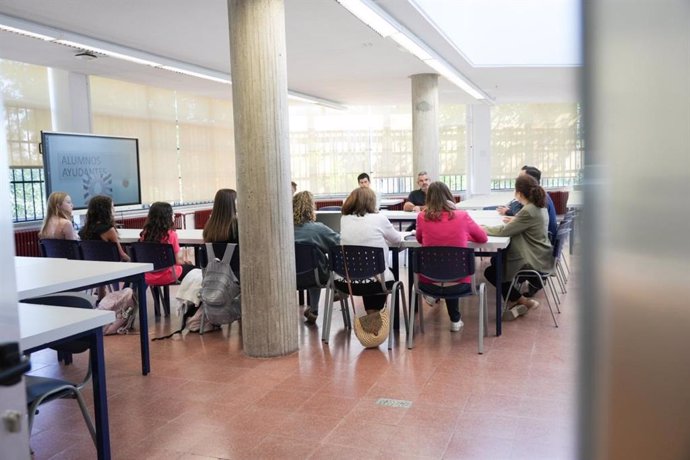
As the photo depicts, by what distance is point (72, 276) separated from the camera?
3.55 meters

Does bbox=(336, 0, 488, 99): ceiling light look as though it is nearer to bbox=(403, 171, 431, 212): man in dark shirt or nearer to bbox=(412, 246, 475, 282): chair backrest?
bbox=(403, 171, 431, 212): man in dark shirt

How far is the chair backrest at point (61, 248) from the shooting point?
5.43m

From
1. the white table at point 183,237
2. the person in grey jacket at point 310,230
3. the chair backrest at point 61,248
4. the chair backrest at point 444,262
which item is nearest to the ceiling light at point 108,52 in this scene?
the white table at point 183,237

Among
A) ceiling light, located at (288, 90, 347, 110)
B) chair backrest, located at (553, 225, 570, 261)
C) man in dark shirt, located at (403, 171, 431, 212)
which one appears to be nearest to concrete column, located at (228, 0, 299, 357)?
chair backrest, located at (553, 225, 570, 261)

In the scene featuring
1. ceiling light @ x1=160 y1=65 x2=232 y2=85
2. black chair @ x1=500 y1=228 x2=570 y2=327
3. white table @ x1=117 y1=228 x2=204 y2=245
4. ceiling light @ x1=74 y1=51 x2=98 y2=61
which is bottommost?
black chair @ x1=500 y1=228 x2=570 y2=327

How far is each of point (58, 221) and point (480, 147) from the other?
34.8 feet

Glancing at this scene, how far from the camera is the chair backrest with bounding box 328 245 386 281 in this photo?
4430 millimetres

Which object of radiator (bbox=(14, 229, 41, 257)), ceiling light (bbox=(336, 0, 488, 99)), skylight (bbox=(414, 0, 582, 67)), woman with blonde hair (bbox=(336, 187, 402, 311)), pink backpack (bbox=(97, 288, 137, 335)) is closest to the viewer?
woman with blonde hair (bbox=(336, 187, 402, 311))

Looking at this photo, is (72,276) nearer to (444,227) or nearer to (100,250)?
(100,250)

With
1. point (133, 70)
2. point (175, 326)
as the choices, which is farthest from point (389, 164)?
point (175, 326)

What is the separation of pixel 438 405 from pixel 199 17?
4.60 meters

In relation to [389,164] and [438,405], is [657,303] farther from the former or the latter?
[389,164]

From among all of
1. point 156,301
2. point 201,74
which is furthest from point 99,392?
point 201,74

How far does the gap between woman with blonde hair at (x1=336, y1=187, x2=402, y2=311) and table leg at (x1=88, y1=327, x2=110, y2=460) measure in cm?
233
